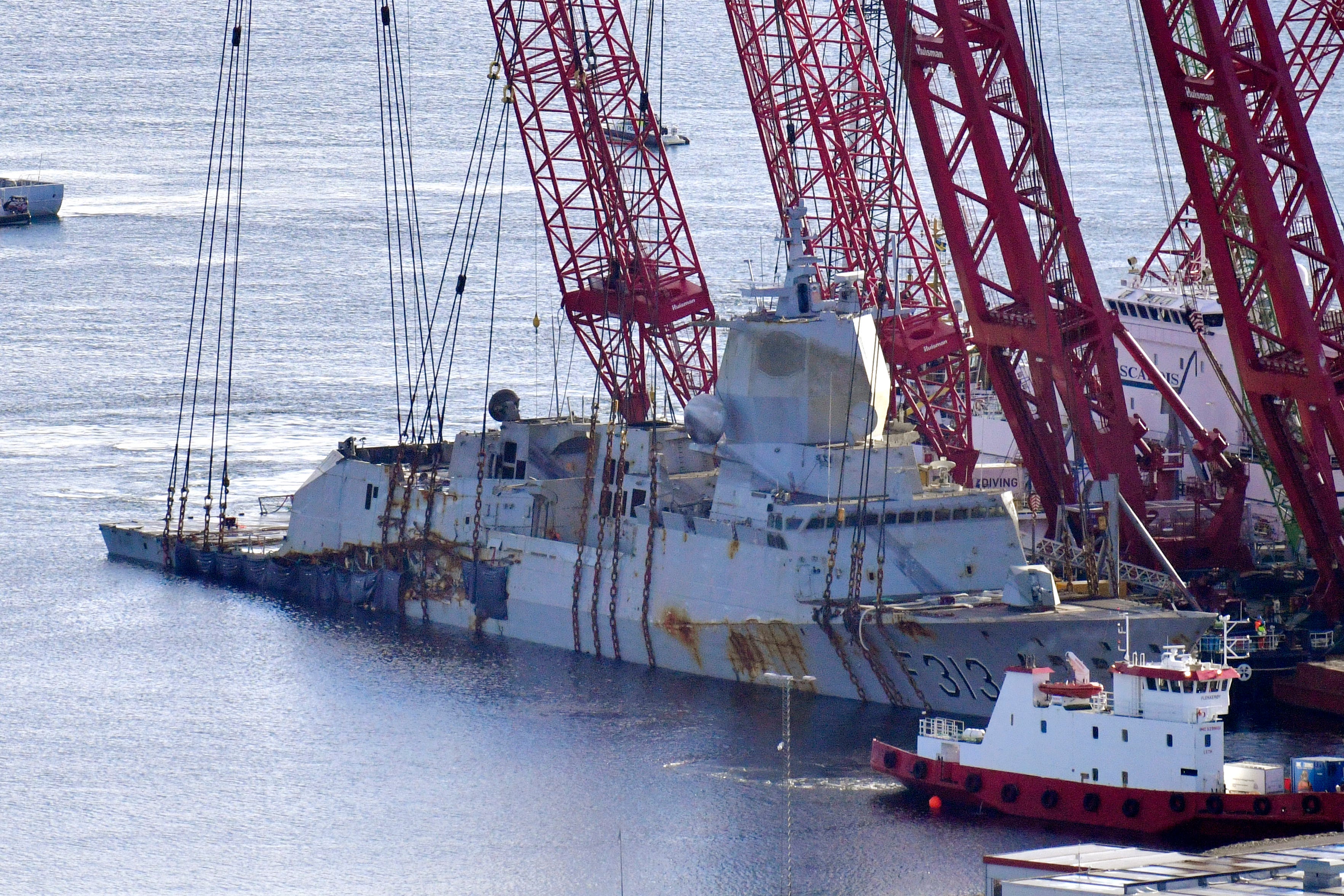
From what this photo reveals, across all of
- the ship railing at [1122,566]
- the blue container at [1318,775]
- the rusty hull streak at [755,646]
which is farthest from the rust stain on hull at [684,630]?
the blue container at [1318,775]

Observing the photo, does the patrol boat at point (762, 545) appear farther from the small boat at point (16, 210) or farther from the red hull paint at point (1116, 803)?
the small boat at point (16, 210)

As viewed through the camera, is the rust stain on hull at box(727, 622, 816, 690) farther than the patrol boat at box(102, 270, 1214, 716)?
Yes

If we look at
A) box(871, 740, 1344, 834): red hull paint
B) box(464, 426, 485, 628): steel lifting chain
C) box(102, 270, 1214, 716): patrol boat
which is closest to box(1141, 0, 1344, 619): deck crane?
box(102, 270, 1214, 716): patrol boat

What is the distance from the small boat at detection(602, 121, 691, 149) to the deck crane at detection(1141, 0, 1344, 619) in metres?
13.0

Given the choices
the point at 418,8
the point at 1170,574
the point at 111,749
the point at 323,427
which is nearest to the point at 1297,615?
the point at 1170,574

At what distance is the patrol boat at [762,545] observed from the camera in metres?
45.0

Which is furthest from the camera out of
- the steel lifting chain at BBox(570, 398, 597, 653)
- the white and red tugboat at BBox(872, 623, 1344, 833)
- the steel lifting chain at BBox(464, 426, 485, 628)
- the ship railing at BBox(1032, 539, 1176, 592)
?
the steel lifting chain at BBox(464, 426, 485, 628)

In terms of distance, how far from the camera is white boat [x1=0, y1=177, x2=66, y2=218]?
366ft

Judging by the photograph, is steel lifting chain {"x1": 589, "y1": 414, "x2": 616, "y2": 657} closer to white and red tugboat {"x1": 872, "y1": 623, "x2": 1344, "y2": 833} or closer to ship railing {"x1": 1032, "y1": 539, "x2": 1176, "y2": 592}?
ship railing {"x1": 1032, "y1": 539, "x2": 1176, "y2": 592}

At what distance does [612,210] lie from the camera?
55938 mm

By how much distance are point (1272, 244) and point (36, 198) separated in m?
78.1

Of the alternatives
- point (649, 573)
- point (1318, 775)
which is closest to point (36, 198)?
point (649, 573)

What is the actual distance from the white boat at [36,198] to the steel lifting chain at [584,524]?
65.1 meters

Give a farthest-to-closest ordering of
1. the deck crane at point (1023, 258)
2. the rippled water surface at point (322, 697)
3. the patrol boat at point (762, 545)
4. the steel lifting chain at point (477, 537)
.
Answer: the steel lifting chain at point (477, 537) < the deck crane at point (1023, 258) < the patrol boat at point (762, 545) < the rippled water surface at point (322, 697)
